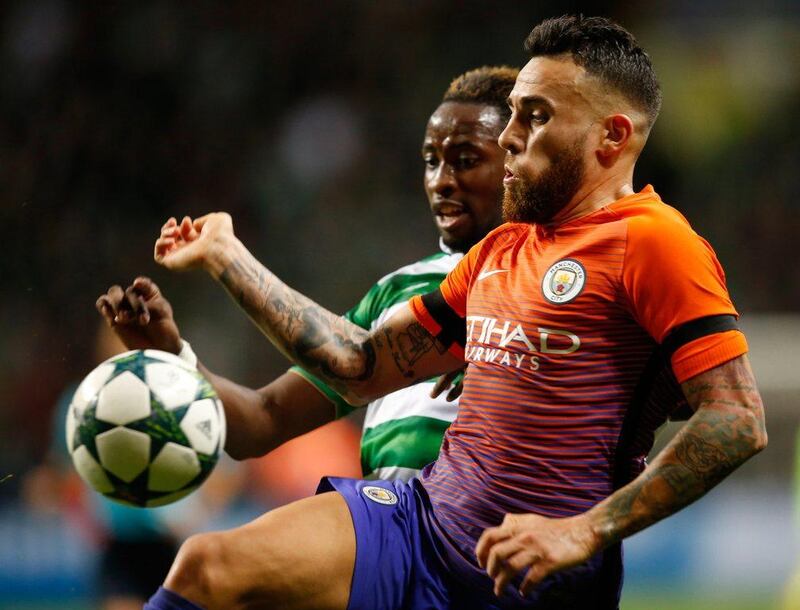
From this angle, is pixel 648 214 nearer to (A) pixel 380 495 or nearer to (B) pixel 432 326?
(B) pixel 432 326

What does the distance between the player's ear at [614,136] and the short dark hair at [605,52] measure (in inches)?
3.1

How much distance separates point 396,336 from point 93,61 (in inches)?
264

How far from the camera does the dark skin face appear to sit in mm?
3932

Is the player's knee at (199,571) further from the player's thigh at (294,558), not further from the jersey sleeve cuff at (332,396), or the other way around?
the jersey sleeve cuff at (332,396)

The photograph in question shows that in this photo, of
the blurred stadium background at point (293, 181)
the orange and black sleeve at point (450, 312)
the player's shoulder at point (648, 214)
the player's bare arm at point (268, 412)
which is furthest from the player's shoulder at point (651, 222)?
the blurred stadium background at point (293, 181)

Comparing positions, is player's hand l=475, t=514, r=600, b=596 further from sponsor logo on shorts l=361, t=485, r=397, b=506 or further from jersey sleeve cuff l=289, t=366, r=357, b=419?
jersey sleeve cuff l=289, t=366, r=357, b=419

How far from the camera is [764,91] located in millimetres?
9984

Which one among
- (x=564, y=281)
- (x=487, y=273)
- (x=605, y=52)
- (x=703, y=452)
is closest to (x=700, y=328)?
(x=703, y=452)

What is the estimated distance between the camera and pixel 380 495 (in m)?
2.95

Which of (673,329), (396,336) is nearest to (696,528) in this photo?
(396,336)

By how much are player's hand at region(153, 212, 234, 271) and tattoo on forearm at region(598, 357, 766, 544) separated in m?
1.27

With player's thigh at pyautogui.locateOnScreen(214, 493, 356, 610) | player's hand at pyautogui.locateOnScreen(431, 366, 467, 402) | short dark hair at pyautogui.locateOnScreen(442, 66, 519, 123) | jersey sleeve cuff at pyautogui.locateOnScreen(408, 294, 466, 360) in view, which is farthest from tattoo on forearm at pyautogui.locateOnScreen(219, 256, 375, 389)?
short dark hair at pyautogui.locateOnScreen(442, 66, 519, 123)

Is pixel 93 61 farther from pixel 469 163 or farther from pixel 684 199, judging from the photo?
pixel 469 163

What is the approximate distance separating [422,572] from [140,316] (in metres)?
1.21
